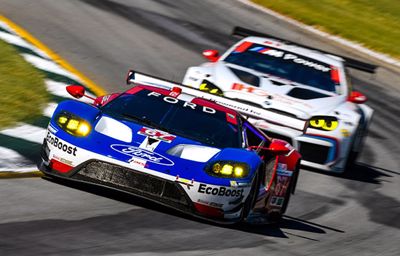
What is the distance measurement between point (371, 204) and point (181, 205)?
3.53 m

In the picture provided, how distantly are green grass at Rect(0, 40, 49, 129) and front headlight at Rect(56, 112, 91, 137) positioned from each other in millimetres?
1901

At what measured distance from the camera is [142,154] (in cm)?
786

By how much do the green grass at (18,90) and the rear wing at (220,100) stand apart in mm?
1442

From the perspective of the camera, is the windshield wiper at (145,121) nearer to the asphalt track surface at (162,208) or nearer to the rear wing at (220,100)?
the asphalt track surface at (162,208)

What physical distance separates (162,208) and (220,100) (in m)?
2.05

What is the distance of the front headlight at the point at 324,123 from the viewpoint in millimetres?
11445

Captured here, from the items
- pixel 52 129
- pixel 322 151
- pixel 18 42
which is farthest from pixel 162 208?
pixel 18 42

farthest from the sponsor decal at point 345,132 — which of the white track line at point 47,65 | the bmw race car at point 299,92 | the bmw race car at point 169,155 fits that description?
the white track line at point 47,65

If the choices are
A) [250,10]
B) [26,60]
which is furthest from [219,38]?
[26,60]

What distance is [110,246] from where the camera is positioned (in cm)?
682

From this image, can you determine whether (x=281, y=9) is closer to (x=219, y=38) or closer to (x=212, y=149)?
(x=219, y=38)

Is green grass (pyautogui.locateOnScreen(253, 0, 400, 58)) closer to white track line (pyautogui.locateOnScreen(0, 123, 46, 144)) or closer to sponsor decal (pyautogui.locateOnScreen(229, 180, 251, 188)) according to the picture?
white track line (pyautogui.locateOnScreen(0, 123, 46, 144))

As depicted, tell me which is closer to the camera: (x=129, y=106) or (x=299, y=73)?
(x=129, y=106)

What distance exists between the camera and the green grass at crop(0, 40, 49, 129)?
10625mm
